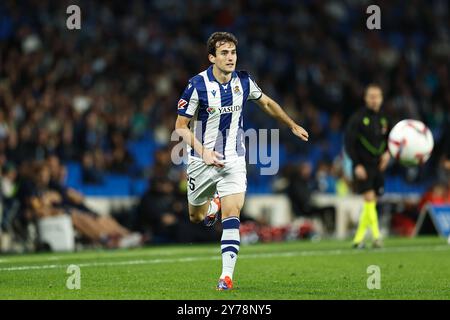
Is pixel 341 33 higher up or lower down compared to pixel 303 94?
higher up

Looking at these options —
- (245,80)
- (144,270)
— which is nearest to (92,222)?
(144,270)

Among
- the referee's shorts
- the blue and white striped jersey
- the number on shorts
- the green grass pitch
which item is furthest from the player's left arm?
the referee's shorts

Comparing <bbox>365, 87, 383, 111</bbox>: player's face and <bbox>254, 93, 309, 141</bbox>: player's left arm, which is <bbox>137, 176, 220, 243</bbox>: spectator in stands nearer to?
<bbox>365, 87, 383, 111</bbox>: player's face

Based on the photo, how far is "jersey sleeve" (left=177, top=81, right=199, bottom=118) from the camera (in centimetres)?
915

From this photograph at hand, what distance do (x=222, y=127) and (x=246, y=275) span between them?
1922 millimetres

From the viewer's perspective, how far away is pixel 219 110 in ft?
30.7

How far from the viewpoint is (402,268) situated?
37.7 feet

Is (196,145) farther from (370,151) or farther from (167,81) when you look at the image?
(167,81)

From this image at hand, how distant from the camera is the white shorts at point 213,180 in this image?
9258 mm

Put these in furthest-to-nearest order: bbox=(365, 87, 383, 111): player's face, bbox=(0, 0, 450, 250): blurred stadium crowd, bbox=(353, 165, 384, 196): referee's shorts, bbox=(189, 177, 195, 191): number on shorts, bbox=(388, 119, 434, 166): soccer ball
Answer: bbox=(0, 0, 450, 250): blurred stadium crowd
bbox=(353, 165, 384, 196): referee's shorts
bbox=(365, 87, 383, 111): player's face
bbox=(388, 119, 434, 166): soccer ball
bbox=(189, 177, 195, 191): number on shorts

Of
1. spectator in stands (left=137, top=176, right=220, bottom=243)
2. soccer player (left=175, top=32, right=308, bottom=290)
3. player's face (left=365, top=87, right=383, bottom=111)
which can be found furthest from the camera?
spectator in stands (left=137, top=176, right=220, bottom=243)

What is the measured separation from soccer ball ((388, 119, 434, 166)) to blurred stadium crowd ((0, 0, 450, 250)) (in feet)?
12.6

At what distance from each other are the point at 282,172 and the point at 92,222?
6.41 metres

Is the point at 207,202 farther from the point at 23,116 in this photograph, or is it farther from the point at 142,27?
the point at 142,27
